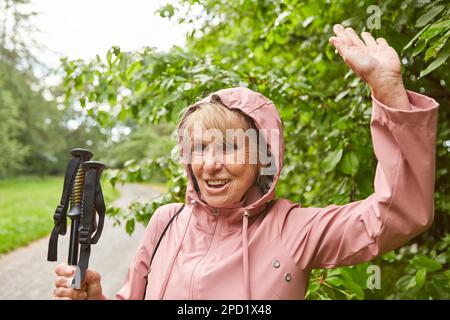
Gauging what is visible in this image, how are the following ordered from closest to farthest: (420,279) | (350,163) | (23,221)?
1. (420,279)
2. (350,163)
3. (23,221)

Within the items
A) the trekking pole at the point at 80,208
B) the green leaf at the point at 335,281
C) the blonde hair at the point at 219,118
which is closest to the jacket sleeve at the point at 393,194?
the blonde hair at the point at 219,118

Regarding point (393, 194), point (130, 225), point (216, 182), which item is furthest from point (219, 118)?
point (130, 225)

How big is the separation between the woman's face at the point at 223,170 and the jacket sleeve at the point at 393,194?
0.31m

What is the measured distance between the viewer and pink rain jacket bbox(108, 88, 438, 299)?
120 centimetres

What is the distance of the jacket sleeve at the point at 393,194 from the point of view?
1176 millimetres

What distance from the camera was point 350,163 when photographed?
241 centimetres

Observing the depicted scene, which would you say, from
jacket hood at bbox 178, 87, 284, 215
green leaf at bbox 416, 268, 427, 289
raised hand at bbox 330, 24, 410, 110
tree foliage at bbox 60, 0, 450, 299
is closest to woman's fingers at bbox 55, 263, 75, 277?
jacket hood at bbox 178, 87, 284, 215

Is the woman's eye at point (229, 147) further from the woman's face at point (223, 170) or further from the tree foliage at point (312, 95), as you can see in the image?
the tree foliage at point (312, 95)

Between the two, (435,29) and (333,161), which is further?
(333,161)

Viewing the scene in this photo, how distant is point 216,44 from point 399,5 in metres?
2.46

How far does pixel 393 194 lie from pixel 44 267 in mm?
7433

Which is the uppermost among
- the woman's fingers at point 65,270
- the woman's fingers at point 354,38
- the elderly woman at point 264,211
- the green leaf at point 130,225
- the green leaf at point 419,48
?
the green leaf at point 419,48

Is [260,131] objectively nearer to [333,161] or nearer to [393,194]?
[393,194]

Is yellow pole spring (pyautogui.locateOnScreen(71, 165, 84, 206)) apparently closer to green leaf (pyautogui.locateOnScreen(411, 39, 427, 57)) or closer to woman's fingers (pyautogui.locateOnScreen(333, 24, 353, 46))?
woman's fingers (pyautogui.locateOnScreen(333, 24, 353, 46))
